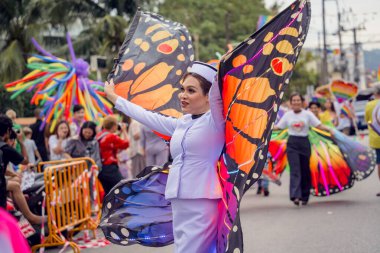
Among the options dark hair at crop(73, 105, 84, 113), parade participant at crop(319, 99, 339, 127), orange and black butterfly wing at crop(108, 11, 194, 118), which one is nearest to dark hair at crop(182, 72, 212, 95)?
orange and black butterfly wing at crop(108, 11, 194, 118)

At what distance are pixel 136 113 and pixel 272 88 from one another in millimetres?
1019

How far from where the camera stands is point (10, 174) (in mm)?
7863

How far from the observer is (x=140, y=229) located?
492 cm

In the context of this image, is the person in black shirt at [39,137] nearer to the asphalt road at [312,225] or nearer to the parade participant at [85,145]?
the parade participant at [85,145]

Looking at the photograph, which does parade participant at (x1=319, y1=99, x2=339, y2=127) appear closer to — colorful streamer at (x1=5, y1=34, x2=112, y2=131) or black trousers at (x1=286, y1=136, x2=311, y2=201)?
black trousers at (x1=286, y1=136, x2=311, y2=201)

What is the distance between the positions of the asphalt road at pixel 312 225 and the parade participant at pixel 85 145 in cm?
194

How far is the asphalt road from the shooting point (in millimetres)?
7559

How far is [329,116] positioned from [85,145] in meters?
6.26

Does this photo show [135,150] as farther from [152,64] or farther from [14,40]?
[14,40]

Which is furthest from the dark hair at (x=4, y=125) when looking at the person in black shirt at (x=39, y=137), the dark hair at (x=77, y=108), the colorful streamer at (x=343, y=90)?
the colorful streamer at (x=343, y=90)

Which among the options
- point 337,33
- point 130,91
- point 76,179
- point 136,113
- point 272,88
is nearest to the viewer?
point 272,88

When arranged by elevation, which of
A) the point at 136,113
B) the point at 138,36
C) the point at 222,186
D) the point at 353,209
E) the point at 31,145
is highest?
the point at 138,36

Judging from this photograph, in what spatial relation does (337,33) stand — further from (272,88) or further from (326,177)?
(272,88)

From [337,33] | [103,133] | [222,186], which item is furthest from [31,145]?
[337,33]
